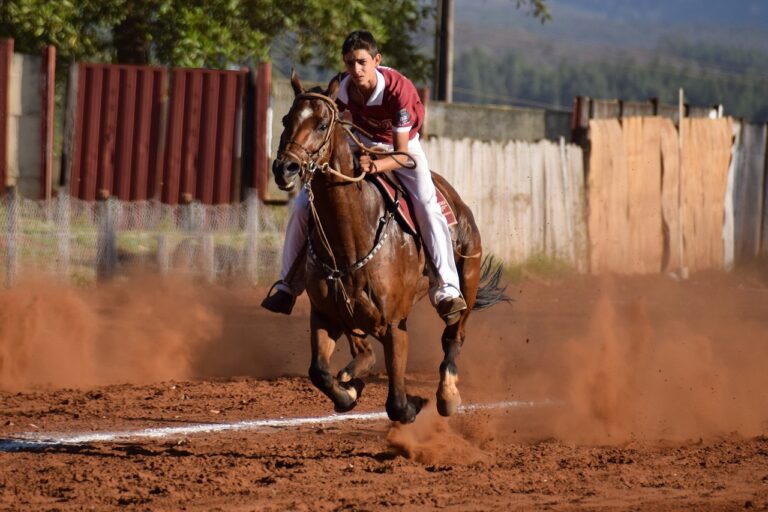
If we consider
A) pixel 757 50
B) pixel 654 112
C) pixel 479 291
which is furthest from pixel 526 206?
pixel 757 50

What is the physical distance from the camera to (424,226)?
9.20 m

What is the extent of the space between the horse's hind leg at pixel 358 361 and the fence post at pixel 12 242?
269 inches

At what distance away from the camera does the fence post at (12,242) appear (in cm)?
1504

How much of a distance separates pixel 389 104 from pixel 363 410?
3272 mm

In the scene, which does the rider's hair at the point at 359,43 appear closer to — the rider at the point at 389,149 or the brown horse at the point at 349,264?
the rider at the point at 389,149

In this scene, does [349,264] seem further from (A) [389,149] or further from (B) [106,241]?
(B) [106,241]

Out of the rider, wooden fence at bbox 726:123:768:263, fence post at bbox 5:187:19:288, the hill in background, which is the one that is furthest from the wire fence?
the hill in background

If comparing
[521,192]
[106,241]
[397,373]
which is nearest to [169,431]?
[397,373]

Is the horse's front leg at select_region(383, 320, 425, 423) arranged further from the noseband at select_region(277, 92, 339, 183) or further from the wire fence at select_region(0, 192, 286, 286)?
the wire fence at select_region(0, 192, 286, 286)

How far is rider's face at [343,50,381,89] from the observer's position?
8477 mm

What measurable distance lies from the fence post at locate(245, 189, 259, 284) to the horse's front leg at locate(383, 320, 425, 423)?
8.75 meters

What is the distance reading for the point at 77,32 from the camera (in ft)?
66.6

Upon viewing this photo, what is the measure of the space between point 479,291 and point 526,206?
32.5 feet

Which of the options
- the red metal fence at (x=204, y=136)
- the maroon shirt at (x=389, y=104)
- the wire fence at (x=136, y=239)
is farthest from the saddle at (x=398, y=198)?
the red metal fence at (x=204, y=136)
